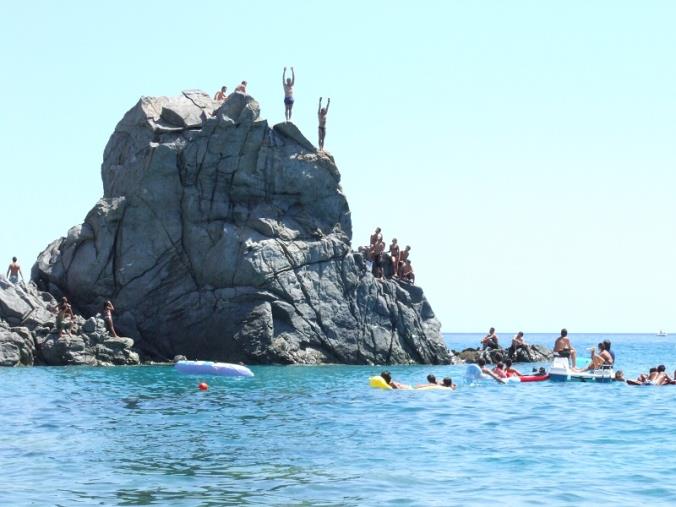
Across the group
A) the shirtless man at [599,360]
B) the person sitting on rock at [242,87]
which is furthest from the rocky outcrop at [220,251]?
the shirtless man at [599,360]

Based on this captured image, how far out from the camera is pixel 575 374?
4381cm

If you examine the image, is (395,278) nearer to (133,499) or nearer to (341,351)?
(341,351)

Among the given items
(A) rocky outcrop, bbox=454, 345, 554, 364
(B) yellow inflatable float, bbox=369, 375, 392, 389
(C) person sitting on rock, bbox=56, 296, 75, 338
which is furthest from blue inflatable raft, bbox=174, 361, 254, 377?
(A) rocky outcrop, bbox=454, 345, 554, 364

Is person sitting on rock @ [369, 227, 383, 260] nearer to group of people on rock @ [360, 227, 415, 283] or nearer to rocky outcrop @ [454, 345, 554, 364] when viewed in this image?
group of people on rock @ [360, 227, 415, 283]

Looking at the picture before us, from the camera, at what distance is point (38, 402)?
33.0 metres

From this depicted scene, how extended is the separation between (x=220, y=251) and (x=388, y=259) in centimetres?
1209

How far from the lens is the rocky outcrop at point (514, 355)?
65.4 meters

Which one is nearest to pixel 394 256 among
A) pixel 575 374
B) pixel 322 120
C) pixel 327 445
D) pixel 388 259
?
pixel 388 259

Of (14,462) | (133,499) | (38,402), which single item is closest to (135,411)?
(38,402)

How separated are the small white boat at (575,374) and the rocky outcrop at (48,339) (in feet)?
70.6

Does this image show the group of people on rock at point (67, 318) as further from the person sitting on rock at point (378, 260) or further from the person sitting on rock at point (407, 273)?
the person sitting on rock at point (407, 273)

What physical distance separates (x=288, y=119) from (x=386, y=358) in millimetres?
15018

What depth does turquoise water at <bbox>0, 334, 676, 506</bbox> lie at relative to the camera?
18750 millimetres

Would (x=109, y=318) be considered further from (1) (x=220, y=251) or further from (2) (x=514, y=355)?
(2) (x=514, y=355)
